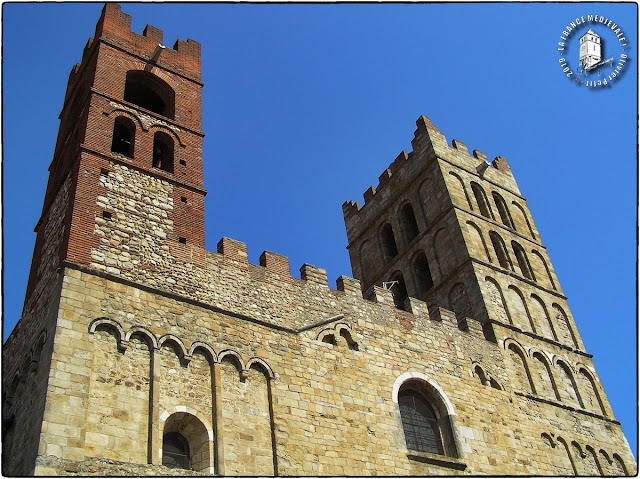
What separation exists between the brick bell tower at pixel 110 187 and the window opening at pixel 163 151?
32mm

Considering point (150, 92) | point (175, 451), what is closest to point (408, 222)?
point (150, 92)

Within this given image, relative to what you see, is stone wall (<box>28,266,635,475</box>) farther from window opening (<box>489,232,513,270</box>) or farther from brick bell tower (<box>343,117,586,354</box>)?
window opening (<box>489,232,513,270</box>)

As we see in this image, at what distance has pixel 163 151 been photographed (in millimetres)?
17281

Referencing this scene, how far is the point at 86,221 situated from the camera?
43.5 ft

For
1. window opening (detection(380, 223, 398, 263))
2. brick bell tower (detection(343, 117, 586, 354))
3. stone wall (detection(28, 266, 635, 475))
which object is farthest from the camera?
window opening (detection(380, 223, 398, 263))

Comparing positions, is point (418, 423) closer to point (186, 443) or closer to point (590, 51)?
point (186, 443)

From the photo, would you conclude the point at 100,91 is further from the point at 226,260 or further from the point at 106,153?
the point at 226,260

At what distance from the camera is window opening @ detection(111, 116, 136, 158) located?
16.5 m

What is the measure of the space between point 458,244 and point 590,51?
299 inches

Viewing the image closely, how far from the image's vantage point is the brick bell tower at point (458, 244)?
2036 centimetres

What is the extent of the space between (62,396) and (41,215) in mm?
7006

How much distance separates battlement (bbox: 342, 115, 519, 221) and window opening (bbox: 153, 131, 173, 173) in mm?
10607

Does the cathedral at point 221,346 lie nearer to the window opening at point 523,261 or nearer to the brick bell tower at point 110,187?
the brick bell tower at point 110,187

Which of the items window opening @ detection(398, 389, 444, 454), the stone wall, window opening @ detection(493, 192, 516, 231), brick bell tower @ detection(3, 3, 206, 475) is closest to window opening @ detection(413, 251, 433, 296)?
window opening @ detection(493, 192, 516, 231)
